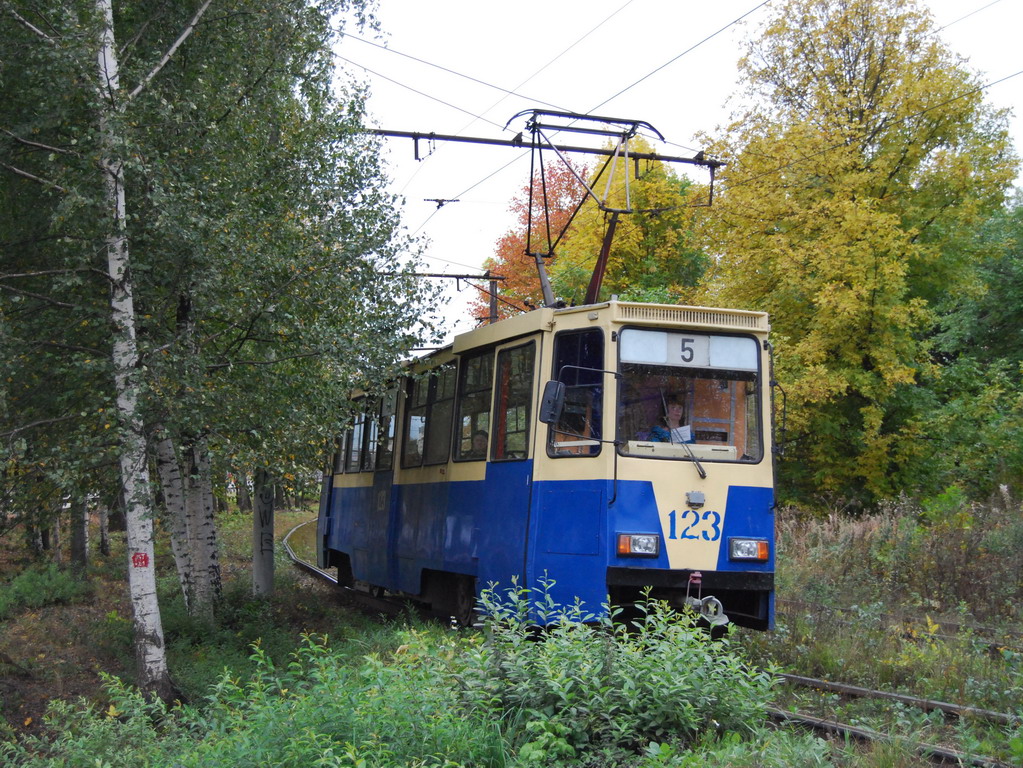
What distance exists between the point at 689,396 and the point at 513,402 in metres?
1.71

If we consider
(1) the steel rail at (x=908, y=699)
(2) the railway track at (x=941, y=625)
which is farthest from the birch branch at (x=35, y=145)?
(2) the railway track at (x=941, y=625)

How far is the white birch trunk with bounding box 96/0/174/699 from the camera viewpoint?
880 cm

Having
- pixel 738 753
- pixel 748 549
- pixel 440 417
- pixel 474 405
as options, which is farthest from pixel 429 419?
pixel 738 753

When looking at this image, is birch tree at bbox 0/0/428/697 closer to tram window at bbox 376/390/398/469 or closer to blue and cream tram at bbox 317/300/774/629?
tram window at bbox 376/390/398/469

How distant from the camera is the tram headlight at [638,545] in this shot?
8.66 metres

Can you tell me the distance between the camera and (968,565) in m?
12.4

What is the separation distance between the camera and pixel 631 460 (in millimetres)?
8836

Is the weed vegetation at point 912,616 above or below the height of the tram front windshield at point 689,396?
below

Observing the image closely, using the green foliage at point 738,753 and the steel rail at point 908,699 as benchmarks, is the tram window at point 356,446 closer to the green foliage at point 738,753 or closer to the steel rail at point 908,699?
the steel rail at point 908,699

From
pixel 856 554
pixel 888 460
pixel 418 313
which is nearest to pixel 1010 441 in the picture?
pixel 888 460

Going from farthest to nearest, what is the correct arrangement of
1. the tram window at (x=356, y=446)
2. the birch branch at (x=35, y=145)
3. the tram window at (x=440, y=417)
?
1. the tram window at (x=356, y=446)
2. the tram window at (x=440, y=417)
3. the birch branch at (x=35, y=145)

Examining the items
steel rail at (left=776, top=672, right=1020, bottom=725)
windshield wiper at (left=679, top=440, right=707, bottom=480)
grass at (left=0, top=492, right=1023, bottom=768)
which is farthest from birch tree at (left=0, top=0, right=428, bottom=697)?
steel rail at (left=776, top=672, right=1020, bottom=725)

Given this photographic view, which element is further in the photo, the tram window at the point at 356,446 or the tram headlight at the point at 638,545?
the tram window at the point at 356,446

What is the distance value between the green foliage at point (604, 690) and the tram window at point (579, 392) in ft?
9.53
